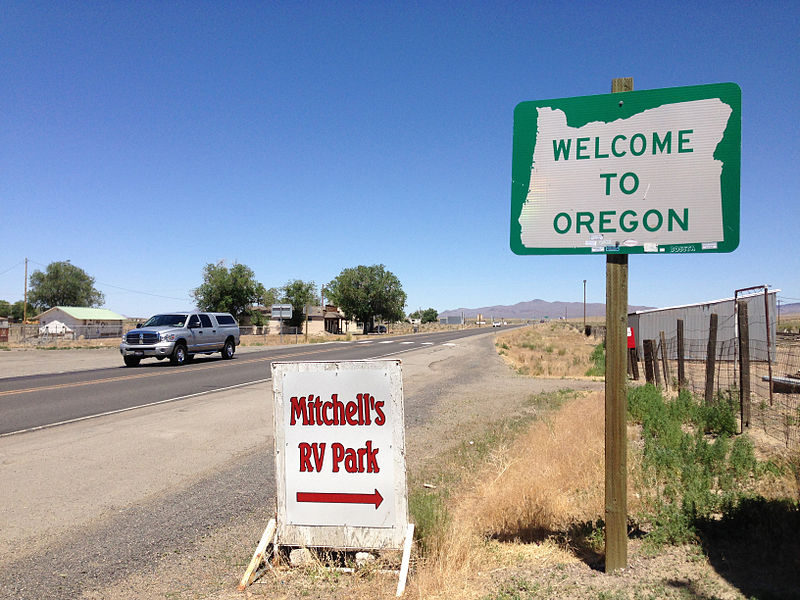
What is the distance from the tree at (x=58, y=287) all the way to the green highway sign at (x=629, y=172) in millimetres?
121414

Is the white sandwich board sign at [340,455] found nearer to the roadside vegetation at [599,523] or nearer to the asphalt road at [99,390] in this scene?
the roadside vegetation at [599,523]

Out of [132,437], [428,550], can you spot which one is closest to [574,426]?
[428,550]

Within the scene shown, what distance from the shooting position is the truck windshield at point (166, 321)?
81.5ft

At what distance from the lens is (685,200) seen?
12.8ft

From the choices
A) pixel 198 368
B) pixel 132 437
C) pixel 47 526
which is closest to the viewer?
pixel 47 526

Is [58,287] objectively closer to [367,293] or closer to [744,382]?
[367,293]

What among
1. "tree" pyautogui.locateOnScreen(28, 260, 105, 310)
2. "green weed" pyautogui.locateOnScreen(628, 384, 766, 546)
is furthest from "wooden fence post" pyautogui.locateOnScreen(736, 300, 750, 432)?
"tree" pyautogui.locateOnScreen(28, 260, 105, 310)

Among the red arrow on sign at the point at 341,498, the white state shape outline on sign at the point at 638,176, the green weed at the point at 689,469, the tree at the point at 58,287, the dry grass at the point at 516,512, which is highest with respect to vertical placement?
the tree at the point at 58,287

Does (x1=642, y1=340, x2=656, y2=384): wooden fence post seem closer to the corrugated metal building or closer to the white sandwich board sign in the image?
the corrugated metal building

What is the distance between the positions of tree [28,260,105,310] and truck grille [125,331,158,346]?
99041 millimetres

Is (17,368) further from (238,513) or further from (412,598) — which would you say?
(412,598)

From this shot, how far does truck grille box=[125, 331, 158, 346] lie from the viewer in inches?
914

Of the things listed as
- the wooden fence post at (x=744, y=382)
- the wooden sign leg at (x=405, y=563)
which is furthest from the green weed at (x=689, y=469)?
the wooden sign leg at (x=405, y=563)

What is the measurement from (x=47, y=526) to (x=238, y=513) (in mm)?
1690
